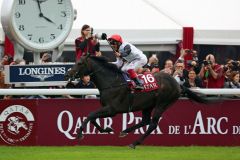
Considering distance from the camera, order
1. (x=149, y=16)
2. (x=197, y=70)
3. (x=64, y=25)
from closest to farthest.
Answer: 1. (x=64, y=25)
2. (x=197, y=70)
3. (x=149, y=16)

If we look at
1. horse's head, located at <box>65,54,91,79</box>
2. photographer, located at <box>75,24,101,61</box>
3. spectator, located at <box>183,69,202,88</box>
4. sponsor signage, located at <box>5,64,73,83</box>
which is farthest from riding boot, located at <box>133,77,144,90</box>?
spectator, located at <box>183,69,202,88</box>

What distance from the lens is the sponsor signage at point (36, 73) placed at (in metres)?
17.9

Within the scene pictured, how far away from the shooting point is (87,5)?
22.4m

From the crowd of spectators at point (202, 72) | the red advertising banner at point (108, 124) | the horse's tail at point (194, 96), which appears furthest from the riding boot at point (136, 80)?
the crowd of spectators at point (202, 72)

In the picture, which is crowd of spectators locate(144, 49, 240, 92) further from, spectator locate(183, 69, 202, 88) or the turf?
the turf

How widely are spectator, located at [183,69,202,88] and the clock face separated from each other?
10.6ft

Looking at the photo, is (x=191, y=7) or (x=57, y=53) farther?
(x=191, y=7)

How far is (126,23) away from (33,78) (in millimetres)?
4424

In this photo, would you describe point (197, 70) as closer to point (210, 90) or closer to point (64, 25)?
point (210, 90)

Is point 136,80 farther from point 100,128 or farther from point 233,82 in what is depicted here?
point 233,82

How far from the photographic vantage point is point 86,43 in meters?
19.0

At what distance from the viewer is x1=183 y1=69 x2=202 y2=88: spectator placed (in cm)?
2012

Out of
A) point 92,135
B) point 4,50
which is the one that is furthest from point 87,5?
point 92,135

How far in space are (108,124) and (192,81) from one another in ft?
6.49
